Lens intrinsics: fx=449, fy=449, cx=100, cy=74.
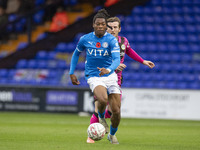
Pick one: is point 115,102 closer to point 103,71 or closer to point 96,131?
point 96,131

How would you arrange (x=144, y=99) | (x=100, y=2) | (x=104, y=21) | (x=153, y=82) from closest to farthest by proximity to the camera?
(x=104, y=21), (x=144, y=99), (x=153, y=82), (x=100, y=2)

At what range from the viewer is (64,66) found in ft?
64.1

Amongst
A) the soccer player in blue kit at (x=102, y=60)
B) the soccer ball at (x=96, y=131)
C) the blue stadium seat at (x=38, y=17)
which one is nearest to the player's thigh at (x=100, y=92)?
the soccer player in blue kit at (x=102, y=60)

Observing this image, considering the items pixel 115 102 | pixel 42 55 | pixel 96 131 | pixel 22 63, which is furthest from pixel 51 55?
pixel 96 131

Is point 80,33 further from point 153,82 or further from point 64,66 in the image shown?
point 153,82

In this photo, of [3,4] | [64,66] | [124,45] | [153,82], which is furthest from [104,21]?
[3,4]

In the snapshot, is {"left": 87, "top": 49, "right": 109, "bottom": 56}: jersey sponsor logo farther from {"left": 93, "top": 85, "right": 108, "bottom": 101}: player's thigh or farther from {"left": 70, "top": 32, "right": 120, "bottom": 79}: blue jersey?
{"left": 93, "top": 85, "right": 108, "bottom": 101}: player's thigh

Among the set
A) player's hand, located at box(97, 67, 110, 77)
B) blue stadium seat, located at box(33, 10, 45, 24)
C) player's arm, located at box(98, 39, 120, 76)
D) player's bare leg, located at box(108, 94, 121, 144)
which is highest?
blue stadium seat, located at box(33, 10, 45, 24)

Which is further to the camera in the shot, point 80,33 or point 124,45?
point 80,33

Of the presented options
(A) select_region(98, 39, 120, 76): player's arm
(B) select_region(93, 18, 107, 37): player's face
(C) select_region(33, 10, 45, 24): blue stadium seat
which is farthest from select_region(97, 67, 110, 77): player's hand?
(C) select_region(33, 10, 45, 24): blue stadium seat

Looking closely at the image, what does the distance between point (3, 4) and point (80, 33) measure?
233 inches

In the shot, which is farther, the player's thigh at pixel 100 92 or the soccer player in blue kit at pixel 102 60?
the soccer player in blue kit at pixel 102 60

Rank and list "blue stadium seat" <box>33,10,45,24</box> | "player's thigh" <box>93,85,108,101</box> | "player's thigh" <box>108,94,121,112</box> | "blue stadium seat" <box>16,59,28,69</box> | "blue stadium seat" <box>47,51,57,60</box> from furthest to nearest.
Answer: "blue stadium seat" <box>33,10,45,24</box>, "blue stadium seat" <box>16,59,28,69</box>, "blue stadium seat" <box>47,51,57,60</box>, "player's thigh" <box>108,94,121,112</box>, "player's thigh" <box>93,85,108,101</box>

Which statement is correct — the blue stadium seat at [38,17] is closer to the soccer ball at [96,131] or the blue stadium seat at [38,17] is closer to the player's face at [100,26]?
the player's face at [100,26]
